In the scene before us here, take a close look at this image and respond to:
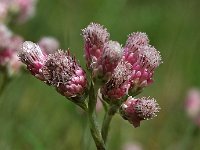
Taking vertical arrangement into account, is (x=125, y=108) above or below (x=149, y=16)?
below

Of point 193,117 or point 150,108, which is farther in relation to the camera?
point 193,117

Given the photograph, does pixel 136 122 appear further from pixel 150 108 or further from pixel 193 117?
pixel 193 117

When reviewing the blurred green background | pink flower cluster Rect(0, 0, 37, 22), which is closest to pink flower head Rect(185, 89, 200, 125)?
the blurred green background

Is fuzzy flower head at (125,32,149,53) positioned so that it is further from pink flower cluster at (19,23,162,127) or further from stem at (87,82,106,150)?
stem at (87,82,106,150)

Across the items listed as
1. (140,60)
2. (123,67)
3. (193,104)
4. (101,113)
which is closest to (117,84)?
(123,67)

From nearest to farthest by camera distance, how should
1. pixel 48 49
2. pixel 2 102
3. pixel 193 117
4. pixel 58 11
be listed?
pixel 48 49 → pixel 2 102 → pixel 193 117 → pixel 58 11

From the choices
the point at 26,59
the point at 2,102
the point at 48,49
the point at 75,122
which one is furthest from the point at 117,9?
the point at 26,59
